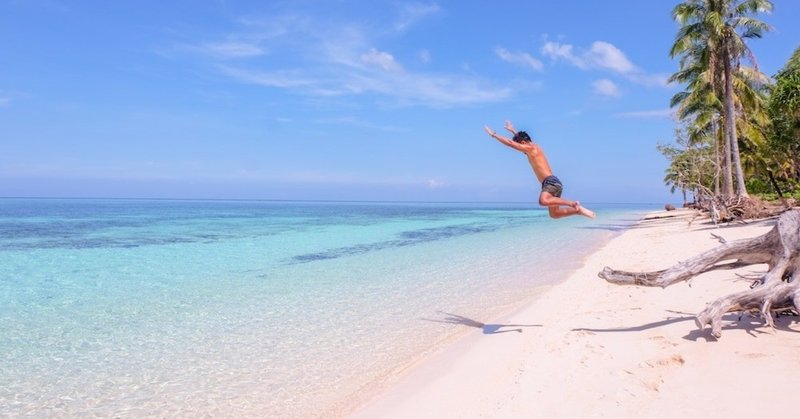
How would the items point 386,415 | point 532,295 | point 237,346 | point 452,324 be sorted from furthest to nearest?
point 532,295 → point 452,324 → point 237,346 → point 386,415

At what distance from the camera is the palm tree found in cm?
2614

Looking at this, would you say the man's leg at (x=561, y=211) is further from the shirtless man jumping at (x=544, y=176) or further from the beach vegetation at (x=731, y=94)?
the beach vegetation at (x=731, y=94)

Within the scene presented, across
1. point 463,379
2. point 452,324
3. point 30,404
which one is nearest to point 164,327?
point 30,404

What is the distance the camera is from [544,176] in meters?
7.45

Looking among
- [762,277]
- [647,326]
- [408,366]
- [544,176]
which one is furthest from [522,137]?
[408,366]

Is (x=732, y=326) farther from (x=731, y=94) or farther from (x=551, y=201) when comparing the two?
(x=731, y=94)

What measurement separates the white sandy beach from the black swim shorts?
6.67ft

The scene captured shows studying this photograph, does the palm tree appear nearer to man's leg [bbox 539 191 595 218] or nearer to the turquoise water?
the turquoise water

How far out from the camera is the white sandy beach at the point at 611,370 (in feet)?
14.0

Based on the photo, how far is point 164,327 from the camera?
9.04 metres

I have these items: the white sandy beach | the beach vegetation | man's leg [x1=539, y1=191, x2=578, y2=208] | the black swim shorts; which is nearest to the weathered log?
the white sandy beach

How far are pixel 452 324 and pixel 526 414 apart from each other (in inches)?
177

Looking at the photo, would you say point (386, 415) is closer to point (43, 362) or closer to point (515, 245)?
point (43, 362)

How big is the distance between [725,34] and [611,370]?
28899 millimetres
